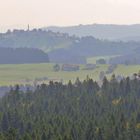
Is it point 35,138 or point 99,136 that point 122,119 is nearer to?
point 99,136

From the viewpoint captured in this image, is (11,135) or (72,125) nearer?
(11,135)

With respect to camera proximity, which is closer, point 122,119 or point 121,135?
point 121,135

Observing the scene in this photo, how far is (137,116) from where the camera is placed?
187625 mm

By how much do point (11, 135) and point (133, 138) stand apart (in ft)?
128

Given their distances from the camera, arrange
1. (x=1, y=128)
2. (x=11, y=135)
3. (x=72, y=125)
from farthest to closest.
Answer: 1. (x=1, y=128)
2. (x=72, y=125)
3. (x=11, y=135)

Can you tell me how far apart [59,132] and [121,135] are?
18484 millimetres

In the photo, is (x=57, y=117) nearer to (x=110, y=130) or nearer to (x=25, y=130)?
(x=25, y=130)

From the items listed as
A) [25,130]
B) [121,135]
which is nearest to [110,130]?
[121,135]

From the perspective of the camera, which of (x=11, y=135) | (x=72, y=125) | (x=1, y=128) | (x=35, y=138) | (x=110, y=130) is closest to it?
(x=11, y=135)

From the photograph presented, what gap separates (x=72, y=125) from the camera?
180 meters

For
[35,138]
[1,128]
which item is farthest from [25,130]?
[35,138]

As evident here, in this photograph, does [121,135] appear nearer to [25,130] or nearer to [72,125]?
[72,125]

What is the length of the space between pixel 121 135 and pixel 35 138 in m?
26.4

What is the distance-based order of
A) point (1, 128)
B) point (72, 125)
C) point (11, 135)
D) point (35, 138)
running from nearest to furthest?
point (11, 135) < point (35, 138) < point (72, 125) < point (1, 128)
